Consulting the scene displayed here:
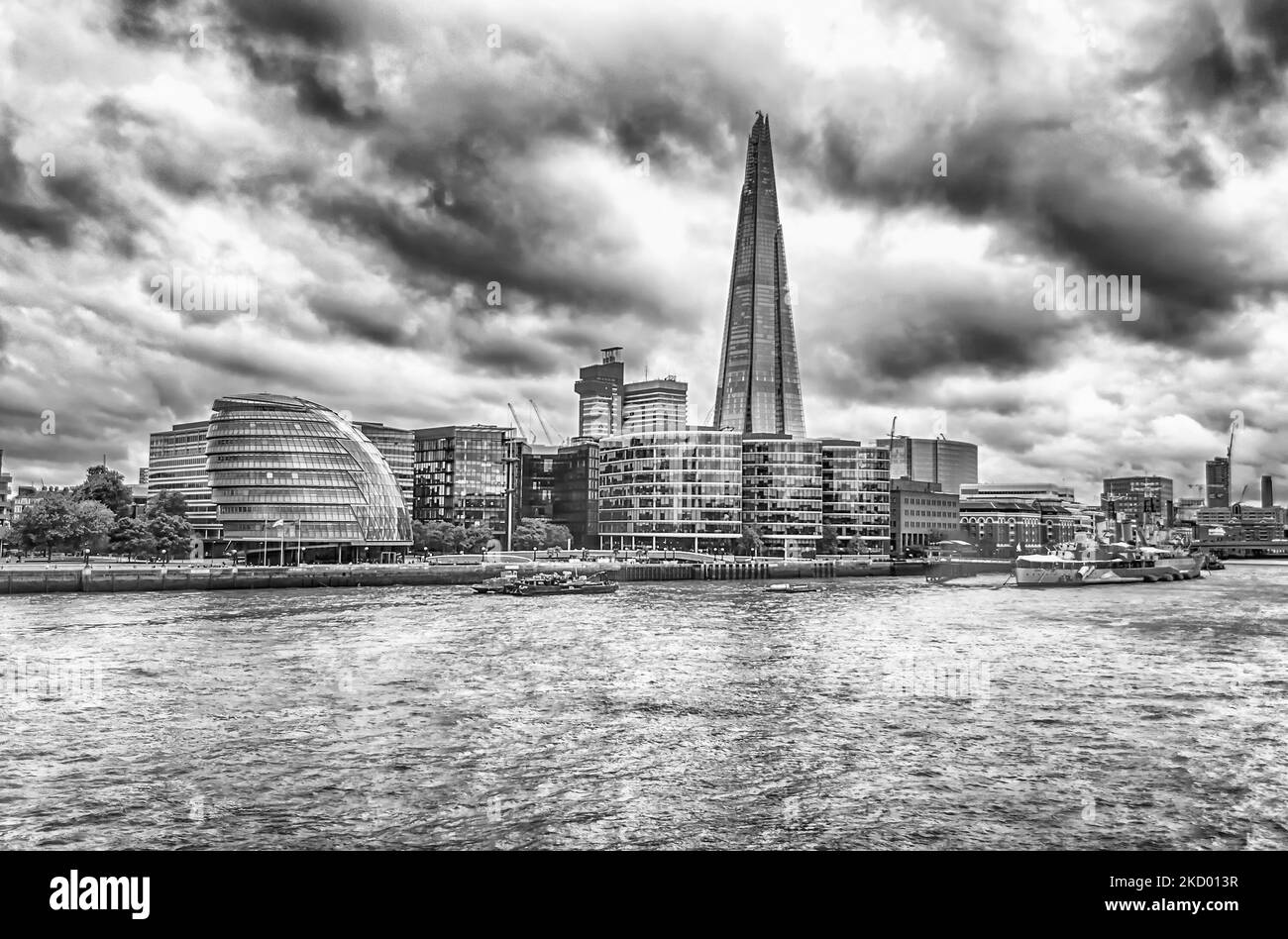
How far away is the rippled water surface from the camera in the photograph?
20.0 m

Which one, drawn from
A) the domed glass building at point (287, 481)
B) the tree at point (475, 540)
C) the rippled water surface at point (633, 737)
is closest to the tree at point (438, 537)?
the tree at point (475, 540)

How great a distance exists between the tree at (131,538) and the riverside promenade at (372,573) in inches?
352

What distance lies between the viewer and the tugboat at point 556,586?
302 ft

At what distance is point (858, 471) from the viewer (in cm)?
19375

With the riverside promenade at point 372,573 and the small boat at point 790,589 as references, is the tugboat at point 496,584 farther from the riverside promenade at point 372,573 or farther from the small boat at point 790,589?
the small boat at point 790,589

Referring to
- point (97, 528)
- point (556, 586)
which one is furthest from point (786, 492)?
point (97, 528)

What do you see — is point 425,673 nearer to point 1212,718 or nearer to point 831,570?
point 1212,718

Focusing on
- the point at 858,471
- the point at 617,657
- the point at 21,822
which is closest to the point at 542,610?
the point at 617,657

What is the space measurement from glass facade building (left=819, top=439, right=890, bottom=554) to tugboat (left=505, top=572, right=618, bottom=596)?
99.4 meters

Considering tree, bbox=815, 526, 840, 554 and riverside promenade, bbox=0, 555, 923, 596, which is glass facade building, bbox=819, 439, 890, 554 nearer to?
tree, bbox=815, 526, 840, 554

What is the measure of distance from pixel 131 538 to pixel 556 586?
54.9 m

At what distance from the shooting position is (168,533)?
117 m

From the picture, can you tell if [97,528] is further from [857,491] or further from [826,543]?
[857,491]
